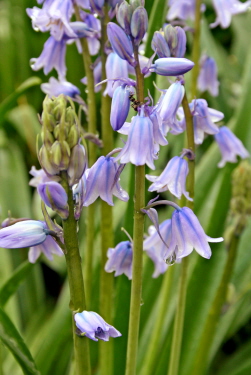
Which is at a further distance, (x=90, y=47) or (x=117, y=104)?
(x=90, y=47)

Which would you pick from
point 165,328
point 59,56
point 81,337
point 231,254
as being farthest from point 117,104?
point 165,328

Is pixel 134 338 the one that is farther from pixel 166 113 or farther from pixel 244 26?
pixel 244 26

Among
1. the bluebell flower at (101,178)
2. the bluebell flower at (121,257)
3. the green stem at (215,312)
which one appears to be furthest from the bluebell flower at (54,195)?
the green stem at (215,312)

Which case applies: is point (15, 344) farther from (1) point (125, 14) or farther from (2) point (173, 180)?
(1) point (125, 14)

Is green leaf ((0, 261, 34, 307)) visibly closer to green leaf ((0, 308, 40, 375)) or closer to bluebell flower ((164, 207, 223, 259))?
green leaf ((0, 308, 40, 375))

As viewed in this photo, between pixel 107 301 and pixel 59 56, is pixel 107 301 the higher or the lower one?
the lower one

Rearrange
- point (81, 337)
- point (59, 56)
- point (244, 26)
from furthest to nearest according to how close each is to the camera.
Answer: point (244, 26)
point (59, 56)
point (81, 337)

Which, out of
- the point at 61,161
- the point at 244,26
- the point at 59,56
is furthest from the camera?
the point at 244,26

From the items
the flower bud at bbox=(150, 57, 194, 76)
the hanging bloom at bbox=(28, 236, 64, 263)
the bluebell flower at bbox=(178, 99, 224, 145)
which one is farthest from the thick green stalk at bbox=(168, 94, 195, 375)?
the hanging bloom at bbox=(28, 236, 64, 263)
